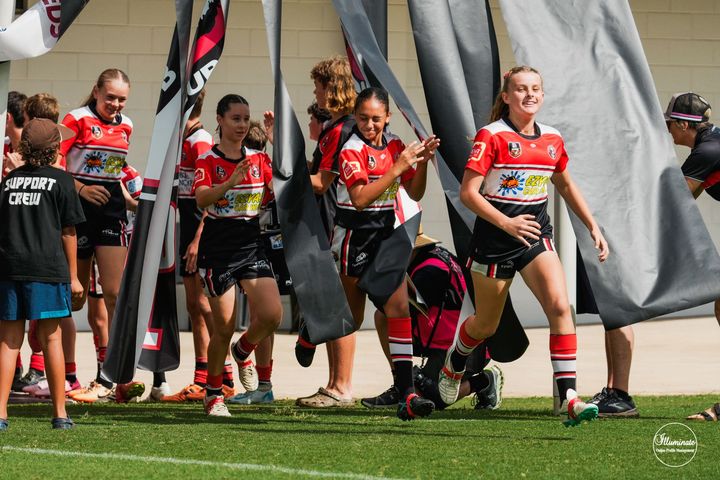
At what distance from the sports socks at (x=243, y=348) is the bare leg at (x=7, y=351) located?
5.02ft

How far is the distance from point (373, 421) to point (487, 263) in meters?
1.20

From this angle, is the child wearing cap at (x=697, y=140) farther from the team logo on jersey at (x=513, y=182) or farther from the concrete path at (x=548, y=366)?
the concrete path at (x=548, y=366)

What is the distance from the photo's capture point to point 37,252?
21.0 ft

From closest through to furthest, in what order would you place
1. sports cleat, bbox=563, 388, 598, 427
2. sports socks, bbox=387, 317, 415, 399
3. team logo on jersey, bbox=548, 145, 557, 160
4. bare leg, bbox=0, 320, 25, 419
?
sports cleat, bbox=563, 388, 598, 427 < team logo on jersey, bbox=548, 145, 557, 160 < bare leg, bbox=0, 320, 25, 419 < sports socks, bbox=387, 317, 415, 399

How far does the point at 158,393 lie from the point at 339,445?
282 cm

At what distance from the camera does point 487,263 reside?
6.41 meters

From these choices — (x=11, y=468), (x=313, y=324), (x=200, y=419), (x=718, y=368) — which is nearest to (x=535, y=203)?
(x=313, y=324)

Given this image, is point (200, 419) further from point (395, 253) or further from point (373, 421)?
point (395, 253)

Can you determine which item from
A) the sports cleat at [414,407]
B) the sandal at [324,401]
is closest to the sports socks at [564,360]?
the sports cleat at [414,407]

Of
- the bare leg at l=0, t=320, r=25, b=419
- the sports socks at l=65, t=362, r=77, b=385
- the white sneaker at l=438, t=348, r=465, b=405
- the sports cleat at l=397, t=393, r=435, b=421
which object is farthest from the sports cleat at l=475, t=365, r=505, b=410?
the bare leg at l=0, t=320, r=25, b=419

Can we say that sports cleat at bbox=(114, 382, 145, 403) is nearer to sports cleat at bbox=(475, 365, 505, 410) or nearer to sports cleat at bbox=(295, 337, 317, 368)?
sports cleat at bbox=(295, 337, 317, 368)

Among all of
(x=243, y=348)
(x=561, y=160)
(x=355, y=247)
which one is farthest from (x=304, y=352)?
(x=561, y=160)

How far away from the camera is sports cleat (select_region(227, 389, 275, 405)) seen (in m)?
8.17

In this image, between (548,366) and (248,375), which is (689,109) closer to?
(248,375)
